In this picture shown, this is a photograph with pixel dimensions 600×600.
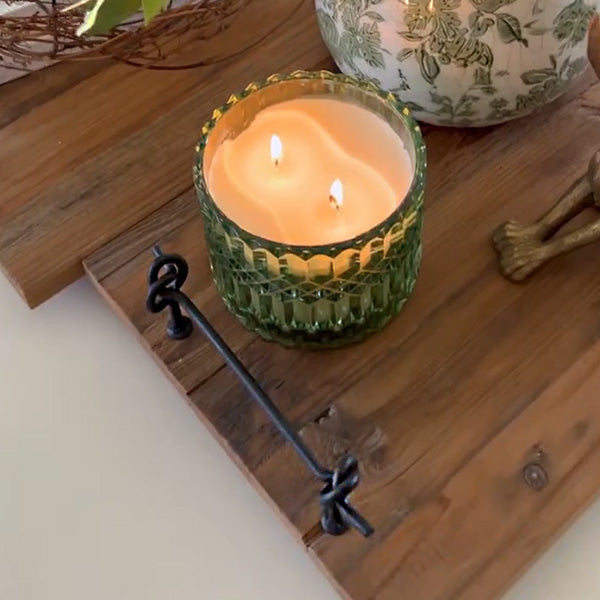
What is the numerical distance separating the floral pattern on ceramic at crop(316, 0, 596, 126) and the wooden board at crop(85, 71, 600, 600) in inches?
1.3

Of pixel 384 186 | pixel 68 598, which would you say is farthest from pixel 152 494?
pixel 384 186

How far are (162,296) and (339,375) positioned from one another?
0.25 feet

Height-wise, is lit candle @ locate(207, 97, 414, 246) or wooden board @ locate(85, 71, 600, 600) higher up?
lit candle @ locate(207, 97, 414, 246)

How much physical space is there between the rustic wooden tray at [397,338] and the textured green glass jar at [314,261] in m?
0.01

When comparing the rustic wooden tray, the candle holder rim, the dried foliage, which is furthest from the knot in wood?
the dried foliage

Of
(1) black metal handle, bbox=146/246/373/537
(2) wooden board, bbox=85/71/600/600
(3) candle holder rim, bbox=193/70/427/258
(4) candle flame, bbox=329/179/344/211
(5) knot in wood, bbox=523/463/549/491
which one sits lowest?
(5) knot in wood, bbox=523/463/549/491

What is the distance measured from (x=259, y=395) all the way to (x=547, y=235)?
14cm

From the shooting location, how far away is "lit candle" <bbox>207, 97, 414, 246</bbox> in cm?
35

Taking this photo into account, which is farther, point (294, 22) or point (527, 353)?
point (294, 22)

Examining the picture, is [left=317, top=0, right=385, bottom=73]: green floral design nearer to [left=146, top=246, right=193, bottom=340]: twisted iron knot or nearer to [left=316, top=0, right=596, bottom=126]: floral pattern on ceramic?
[left=316, top=0, right=596, bottom=126]: floral pattern on ceramic

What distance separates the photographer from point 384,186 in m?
0.36

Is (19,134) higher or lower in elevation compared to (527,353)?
higher

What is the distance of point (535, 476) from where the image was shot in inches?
13.9

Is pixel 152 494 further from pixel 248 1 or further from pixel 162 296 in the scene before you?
pixel 248 1
